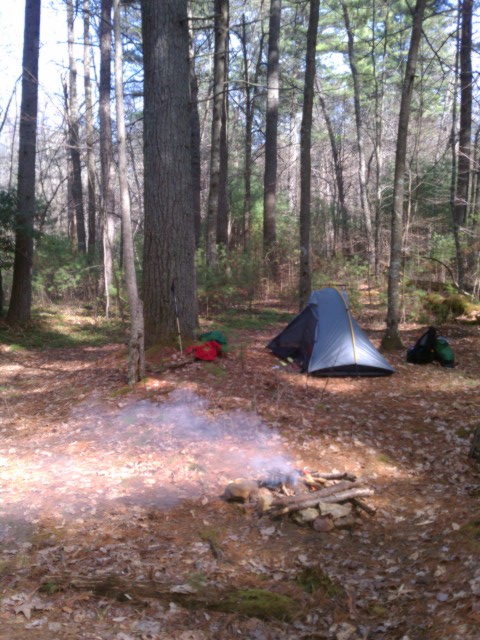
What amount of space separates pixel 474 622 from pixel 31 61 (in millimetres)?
13849

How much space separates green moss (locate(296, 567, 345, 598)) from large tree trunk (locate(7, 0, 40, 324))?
1083 cm

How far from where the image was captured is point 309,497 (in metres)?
4.44

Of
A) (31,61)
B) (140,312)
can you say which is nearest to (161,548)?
(140,312)

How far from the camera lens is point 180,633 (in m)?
2.92

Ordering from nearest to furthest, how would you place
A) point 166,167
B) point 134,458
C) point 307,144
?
point 134,458 < point 166,167 < point 307,144

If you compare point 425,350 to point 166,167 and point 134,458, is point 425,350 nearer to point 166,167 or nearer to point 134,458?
point 166,167

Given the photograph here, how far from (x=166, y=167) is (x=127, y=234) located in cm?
166

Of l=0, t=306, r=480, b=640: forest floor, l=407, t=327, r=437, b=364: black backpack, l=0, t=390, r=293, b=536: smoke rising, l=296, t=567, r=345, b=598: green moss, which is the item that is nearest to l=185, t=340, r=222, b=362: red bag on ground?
l=0, t=306, r=480, b=640: forest floor

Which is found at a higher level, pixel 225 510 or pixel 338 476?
pixel 338 476

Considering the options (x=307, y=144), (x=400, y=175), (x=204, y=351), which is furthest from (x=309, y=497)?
(x=307, y=144)

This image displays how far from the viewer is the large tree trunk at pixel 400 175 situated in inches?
347

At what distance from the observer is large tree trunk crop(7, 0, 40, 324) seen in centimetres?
1216

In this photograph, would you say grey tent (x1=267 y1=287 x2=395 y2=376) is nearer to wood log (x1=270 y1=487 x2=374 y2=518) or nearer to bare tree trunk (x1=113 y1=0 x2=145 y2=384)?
bare tree trunk (x1=113 y1=0 x2=145 y2=384)

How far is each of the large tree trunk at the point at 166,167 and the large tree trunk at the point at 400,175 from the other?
380cm
